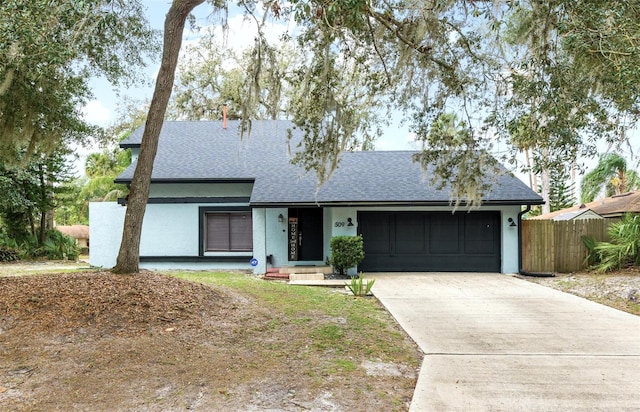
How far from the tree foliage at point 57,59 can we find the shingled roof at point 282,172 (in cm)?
427

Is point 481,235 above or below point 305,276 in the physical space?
above

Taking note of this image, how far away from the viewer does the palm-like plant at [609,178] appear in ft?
59.7

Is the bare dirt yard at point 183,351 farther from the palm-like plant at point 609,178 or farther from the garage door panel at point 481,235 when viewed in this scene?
the palm-like plant at point 609,178

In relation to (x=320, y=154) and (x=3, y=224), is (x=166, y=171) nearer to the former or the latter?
(x=320, y=154)

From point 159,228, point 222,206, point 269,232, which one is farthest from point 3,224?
point 269,232

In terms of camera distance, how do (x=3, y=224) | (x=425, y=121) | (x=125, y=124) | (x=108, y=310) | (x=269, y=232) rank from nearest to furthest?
(x=108, y=310), (x=425, y=121), (x=269, y=232), (x=3, y=224), (x=125, y=124)

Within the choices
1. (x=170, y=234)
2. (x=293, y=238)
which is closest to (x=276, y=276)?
(x=293, y=238)

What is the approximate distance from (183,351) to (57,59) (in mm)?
4169

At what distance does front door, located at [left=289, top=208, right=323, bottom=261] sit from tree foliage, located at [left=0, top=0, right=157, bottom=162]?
6.07m

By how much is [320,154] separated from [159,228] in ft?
24.7

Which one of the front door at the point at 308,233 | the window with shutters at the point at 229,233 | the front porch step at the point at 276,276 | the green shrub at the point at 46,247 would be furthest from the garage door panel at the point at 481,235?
the green shrub at the point at 46,247

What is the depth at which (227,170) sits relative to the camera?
45.5 feet

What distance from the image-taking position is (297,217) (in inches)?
532

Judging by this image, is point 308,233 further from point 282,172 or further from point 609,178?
point 609,178
